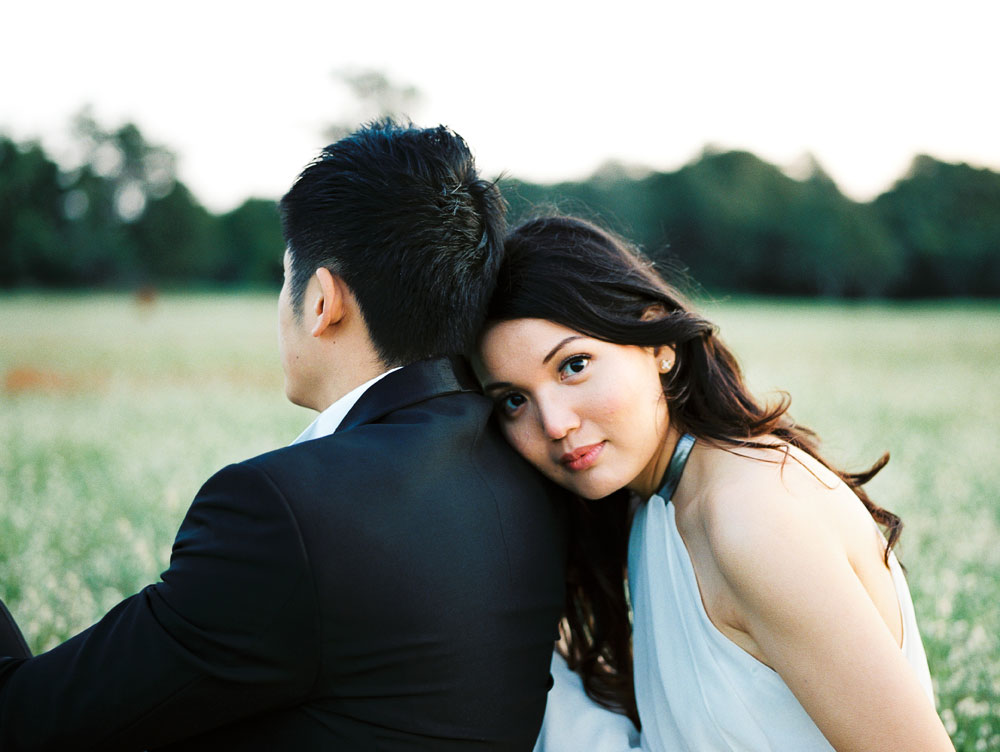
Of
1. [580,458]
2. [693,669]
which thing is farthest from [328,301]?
[693,669]

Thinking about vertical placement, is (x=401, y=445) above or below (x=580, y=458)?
above

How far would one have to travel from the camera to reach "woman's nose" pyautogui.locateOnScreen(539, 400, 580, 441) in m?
2.72

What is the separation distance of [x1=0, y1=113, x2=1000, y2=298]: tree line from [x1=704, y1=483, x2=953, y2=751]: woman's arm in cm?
5712

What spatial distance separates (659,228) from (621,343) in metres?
66.6

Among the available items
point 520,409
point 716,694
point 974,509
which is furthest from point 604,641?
point 974,509

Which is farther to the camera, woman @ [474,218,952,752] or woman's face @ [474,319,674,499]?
woman's face @ [474,319,674,499]

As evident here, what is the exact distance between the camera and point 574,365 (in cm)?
283

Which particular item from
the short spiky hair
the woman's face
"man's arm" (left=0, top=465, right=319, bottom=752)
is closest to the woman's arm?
the woman's face

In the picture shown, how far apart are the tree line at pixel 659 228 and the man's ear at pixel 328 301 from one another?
57.1 metres

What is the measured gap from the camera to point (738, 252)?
7025cm

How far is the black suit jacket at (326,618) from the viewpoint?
1.87 m

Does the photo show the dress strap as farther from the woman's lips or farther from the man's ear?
the man's ear

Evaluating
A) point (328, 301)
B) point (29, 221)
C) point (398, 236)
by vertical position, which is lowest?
point (328, 301)

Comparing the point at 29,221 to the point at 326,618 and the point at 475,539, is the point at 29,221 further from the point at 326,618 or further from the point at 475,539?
the point at 326,618
